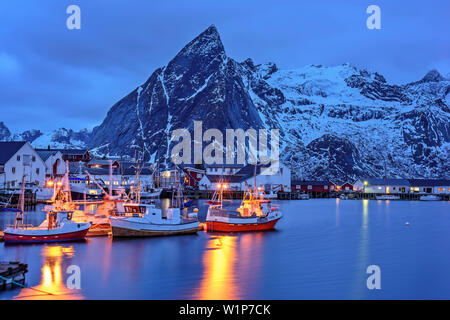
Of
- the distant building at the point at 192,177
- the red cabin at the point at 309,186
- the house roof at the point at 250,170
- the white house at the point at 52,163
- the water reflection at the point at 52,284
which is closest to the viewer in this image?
the water reflection at the point at 52,284

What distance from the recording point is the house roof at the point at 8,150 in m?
87.4

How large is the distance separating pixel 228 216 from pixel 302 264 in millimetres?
17843

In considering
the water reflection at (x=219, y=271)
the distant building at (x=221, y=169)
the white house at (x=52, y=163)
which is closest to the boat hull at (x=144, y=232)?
the water reflection at (x=219, y=271)

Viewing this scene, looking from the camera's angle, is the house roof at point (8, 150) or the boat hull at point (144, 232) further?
the house roof at point (8, 150)

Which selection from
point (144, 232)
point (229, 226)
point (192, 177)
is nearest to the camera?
point (144, 232)

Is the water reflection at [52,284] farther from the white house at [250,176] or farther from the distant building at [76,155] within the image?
the distant building at [76,155]

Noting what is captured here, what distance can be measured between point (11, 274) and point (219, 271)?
46.9ft

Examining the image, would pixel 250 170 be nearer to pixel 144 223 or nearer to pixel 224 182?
pixel 224 182

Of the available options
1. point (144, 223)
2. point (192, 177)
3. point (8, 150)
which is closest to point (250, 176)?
point (192, 177)

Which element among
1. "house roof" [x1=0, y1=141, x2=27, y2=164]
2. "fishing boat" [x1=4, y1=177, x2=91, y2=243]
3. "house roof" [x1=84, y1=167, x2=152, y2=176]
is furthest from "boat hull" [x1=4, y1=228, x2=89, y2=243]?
"house roof" [x1=84, y1=167, x2=152, y2=176]

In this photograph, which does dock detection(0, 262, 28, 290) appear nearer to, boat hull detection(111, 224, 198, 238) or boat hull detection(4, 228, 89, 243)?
boat hull detection(4, 228, 89, 243)

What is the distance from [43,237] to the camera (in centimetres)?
4309

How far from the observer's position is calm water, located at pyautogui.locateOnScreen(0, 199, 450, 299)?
1168 inches

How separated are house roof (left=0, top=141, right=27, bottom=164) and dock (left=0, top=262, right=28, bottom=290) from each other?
6518 centimetres
